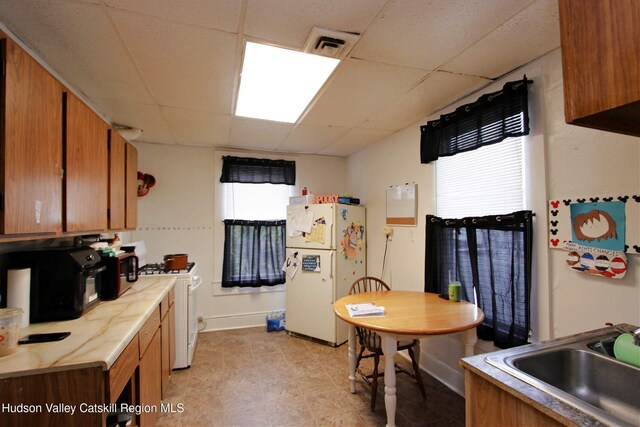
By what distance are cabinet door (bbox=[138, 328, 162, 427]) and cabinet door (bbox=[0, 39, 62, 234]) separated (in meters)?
0.90

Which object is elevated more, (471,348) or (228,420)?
(471,348)

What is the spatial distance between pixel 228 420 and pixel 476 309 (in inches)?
78.3

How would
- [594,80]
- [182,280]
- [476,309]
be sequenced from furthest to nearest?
[182,280], [476,309], [594,80]

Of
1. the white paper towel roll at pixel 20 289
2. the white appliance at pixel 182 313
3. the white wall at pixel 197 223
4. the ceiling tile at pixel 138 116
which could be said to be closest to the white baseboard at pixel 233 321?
the white wall at pixel 197 223

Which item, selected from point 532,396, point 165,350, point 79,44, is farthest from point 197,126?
point 532,396

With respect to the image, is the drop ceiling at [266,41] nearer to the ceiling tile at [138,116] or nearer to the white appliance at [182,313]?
the ceiling tile at [138,116]

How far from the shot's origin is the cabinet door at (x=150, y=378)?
5.36ft

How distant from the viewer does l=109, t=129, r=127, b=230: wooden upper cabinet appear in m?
2.11

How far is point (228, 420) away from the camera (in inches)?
83.1

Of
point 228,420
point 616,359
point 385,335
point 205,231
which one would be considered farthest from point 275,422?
point 205,231

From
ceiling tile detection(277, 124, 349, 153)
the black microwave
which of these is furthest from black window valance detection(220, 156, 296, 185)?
the black microwave

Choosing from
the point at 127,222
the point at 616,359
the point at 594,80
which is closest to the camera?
the point at 594,80

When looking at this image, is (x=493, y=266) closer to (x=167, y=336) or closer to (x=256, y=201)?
(x=167, y=336)

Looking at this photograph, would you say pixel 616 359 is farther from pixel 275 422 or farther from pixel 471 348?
pixel 275 422
